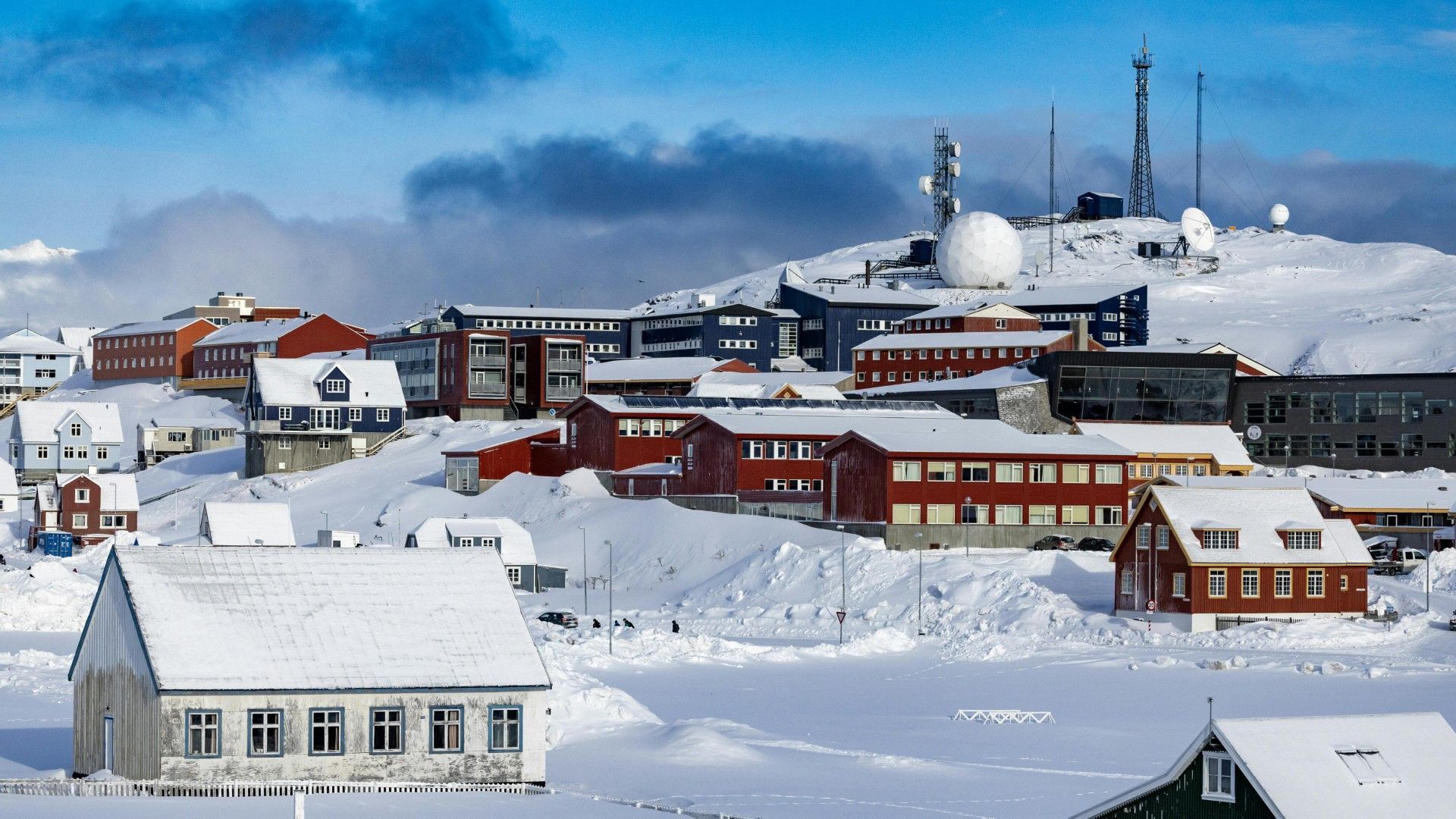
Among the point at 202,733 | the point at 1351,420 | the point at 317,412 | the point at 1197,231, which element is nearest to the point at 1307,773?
the point at 202,733

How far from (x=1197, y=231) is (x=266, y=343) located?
3638 inches

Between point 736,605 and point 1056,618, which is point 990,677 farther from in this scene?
point 736,605

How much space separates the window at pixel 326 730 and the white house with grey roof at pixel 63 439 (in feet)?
314

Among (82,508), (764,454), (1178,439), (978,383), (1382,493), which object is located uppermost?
(978,383)

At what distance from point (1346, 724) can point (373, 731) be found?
1622 cm

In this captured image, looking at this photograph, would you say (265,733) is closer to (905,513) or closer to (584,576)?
(584,576)

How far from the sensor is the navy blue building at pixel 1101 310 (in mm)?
145000

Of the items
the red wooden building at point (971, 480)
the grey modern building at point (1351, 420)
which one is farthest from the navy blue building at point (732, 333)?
the red wooden building at point (971, 480)

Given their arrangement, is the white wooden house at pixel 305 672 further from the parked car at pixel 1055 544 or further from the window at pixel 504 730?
the parked car at pixel 1055 544

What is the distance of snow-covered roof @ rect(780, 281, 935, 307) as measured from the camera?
149125mm

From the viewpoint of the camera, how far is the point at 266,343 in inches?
5655

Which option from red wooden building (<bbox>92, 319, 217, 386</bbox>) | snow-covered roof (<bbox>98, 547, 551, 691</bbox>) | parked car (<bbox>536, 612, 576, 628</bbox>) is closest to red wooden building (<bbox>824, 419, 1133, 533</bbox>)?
parked car (<bbox>536, 612, 576, 628</bbox>)

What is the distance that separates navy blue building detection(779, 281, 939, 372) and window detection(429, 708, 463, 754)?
113610 mm

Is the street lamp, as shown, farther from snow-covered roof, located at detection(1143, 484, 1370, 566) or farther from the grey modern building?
the grey modern building
